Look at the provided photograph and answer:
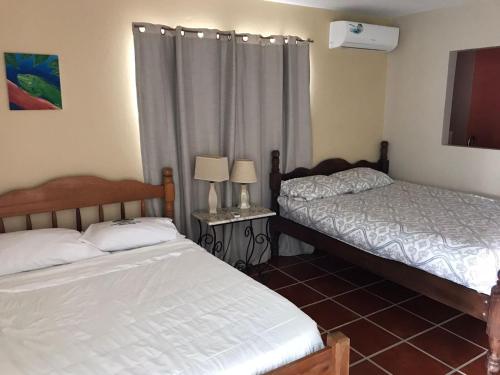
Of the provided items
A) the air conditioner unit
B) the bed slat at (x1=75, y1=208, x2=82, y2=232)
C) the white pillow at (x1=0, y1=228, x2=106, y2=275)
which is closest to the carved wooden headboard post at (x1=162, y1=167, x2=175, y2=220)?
the bed slat at (x1=75, y1=208, x2=82, y2=232)

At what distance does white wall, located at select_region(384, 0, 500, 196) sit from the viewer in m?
3.63

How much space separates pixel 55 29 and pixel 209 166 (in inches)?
54.6

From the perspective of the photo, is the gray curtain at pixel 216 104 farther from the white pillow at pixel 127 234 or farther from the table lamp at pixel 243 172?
the white pillow at pixel 127 234

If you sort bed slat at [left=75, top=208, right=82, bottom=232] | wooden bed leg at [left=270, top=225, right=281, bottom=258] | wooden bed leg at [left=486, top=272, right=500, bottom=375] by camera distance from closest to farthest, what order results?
1. wooden bed leg at [left=486, top=272, right=500, bottom=375]
2. bed slat at [left=75, top=208, right=82, bottom=232]
3. wooden bed leg at [left=270, top=225, right=281, bottom=258]

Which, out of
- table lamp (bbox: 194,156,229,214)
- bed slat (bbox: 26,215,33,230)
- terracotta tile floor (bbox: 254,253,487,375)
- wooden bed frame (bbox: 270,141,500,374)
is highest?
table lamp (bbox: 194,156,229,214)

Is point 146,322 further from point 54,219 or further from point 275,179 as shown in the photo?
point 275,179

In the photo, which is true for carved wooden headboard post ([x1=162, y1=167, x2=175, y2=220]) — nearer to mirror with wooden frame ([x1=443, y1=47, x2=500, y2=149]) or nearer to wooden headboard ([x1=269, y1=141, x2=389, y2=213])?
wooden headboard ([x1=269, y1=141, x2=389, y2=213])

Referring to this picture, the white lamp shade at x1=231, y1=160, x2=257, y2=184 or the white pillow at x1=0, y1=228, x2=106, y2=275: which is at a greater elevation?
the white lamp shade at x1=231, y1=160, x2=257, y2=184

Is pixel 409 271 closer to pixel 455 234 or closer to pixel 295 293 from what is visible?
pixel 455 234

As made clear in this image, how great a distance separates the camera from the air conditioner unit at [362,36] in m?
3.78

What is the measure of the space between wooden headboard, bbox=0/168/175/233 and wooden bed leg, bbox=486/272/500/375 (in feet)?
7.24

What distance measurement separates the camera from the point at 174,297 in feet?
6.70

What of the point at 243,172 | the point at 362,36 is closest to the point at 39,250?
the point at 243,172

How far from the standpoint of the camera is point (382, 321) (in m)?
2.85
